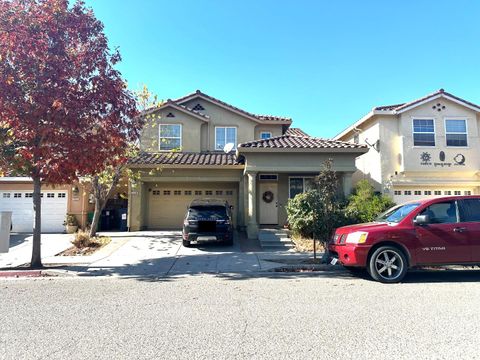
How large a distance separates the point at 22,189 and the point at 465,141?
21.6 m

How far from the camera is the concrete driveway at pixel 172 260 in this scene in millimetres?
8875

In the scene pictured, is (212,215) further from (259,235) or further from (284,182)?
(284,182)

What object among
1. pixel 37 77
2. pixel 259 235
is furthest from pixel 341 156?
pixel 37 77

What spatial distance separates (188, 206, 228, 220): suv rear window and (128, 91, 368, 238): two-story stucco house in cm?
215

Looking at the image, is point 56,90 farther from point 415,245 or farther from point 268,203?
point 268,203

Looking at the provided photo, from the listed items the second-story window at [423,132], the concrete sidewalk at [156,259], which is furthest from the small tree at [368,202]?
the concrete sidewalk at [156,259]

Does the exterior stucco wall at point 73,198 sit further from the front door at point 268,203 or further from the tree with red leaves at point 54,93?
the front door at point 268,203

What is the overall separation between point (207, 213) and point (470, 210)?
7621 mm

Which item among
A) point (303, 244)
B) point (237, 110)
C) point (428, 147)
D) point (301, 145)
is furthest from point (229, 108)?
point (428, 147)

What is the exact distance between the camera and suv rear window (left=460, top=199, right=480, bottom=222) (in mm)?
7390

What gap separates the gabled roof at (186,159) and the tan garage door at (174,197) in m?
1.39

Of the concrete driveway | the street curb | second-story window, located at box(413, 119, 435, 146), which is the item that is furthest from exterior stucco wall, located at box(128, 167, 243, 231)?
second-story window, located at box(413, 119, 435, 146)

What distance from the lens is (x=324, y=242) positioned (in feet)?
33.0

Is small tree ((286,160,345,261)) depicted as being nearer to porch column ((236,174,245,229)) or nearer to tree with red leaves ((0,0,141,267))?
tree with red leaves ((0,0,141,267))
